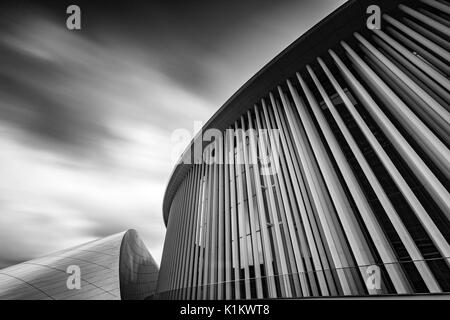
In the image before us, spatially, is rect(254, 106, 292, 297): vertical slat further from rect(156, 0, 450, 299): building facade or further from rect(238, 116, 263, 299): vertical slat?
rect(238, 116, 263, 299): vertical slat

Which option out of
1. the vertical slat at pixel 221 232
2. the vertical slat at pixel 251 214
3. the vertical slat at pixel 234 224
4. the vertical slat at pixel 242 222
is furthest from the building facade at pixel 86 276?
the vertical slat at pixel 251 214

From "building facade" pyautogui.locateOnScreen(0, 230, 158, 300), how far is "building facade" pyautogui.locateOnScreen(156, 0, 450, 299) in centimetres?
966

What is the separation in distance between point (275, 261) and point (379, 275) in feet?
13.1

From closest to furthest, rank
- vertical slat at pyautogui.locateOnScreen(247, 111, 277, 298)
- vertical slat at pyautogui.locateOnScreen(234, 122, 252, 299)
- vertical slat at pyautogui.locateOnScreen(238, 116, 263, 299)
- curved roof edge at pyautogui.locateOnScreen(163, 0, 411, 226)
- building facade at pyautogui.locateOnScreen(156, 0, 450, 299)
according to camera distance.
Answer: building facade at pyautogui.locateOnScreen(156, 0, 450, 299)
vertical slat at pyautogui.locateOnScreen(247, 111, 277, 298)
vertical slat at pyautogui.locateOnScreen(238, 116, 263, 299)
curved roof edge at pyautogui.locateOnScreen(163, 0, 411, 226)
vertical slat at pyautogui.locateOnScreen(234, 122, 252, 299)

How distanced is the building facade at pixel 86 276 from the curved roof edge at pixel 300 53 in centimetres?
1774

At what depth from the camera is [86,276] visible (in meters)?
20.0

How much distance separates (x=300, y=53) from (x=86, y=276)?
25131 mm

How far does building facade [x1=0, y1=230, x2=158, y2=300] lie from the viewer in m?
17.1

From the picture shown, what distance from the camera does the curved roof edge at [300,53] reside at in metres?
9.02

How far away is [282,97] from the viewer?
11.2 meters

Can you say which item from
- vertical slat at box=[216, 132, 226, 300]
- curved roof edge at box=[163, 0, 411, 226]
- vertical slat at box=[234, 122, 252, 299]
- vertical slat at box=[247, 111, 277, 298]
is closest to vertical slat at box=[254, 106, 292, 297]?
vertical slat at box=[247, 111, 277, 298]

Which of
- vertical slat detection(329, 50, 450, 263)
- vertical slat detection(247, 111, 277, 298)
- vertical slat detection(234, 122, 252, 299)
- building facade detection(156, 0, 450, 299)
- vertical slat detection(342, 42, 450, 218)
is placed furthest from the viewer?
vertical slat detection(234, 122, 252, 299)

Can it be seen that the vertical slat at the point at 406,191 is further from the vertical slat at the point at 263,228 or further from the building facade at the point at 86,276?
the building facade at the point at 86,276

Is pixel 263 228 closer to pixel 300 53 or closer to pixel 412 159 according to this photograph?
pixel 412 159
